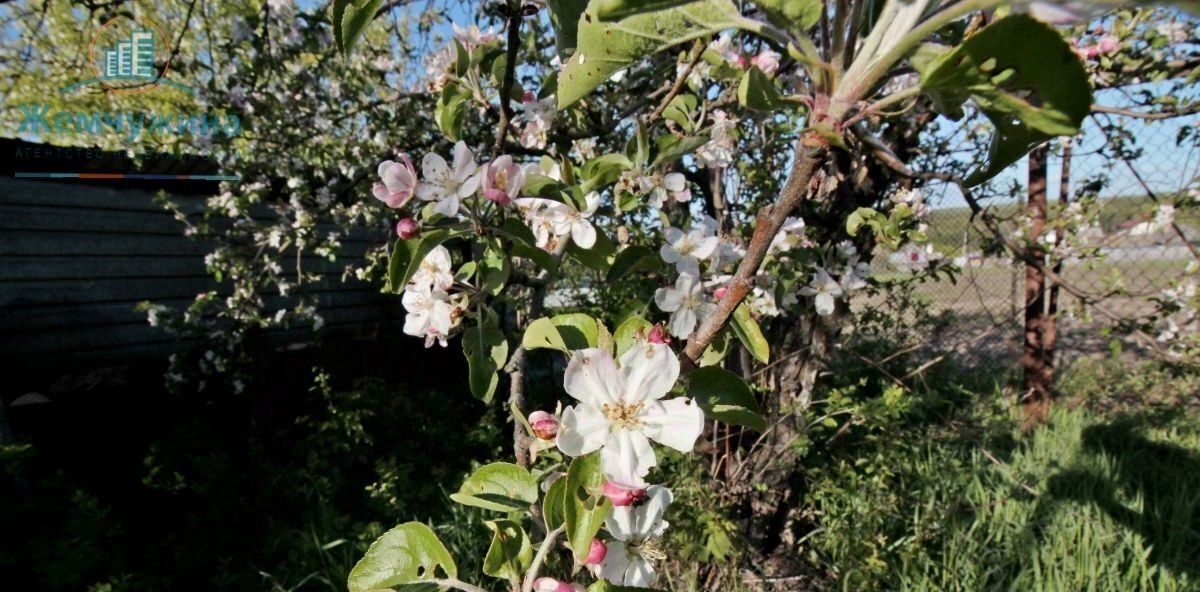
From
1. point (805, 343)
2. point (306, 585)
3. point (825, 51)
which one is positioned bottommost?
point (306, 585)

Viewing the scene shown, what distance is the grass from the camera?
200cm

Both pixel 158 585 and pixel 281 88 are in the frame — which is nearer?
pixel 158 585

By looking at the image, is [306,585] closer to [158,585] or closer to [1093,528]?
[158,585]

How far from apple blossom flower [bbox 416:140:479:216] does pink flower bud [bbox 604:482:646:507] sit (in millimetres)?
402

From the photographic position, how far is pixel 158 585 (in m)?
2.01

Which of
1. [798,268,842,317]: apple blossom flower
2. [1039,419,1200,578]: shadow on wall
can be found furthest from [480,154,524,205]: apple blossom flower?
[1039,419,1200,578]: shadow on wall

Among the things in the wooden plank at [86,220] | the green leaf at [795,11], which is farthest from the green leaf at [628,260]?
the wooden plank at [86,220]

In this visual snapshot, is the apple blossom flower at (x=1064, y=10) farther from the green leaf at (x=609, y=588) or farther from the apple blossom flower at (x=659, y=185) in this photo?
the apple blossom flower at (x=659, y=185)

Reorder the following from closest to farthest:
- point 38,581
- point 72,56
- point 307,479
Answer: point 38,581 → point 307,479 → point 72,56

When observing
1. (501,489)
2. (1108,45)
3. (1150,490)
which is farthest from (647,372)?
(1150,490)

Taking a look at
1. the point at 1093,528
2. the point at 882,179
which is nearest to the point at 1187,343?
the point at 1093,528

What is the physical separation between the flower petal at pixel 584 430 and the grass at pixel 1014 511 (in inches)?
68.0

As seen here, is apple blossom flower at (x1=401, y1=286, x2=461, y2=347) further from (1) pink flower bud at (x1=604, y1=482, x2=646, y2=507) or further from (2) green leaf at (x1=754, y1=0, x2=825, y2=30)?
(2) green leaf at (x1=754, y1=0, x2=825, y2=30)

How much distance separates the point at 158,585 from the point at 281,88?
198 centimetres
